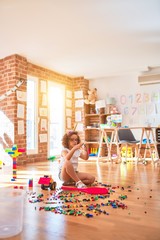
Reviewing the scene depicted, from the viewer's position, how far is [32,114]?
6.10 meters

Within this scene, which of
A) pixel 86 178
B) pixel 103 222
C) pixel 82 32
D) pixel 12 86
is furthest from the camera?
pixel 12 86

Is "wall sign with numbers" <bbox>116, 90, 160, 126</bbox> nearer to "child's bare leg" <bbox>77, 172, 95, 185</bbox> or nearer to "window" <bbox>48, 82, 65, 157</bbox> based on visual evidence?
"window" <bbox>48, 82, 65, 157</bbox>

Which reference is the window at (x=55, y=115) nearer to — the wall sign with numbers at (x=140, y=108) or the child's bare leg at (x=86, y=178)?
the wall sign with numbers at (x=140, y=108)

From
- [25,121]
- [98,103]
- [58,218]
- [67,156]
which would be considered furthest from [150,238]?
[98,103]

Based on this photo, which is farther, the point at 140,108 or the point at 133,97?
the point at 133,97

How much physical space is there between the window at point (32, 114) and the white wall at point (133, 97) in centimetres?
202

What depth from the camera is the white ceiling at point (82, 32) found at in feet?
11.3

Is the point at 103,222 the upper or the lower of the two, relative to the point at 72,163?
lower

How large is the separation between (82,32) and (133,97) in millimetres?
3089

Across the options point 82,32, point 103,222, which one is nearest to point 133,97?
point 82,32

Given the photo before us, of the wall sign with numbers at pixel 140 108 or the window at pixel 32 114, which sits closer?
the window at pixel 32 114

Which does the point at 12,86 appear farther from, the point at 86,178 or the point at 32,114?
the point at 86,178

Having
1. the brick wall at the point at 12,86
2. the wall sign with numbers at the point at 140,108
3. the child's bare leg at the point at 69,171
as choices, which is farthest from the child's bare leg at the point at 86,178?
the wall sign with numbers at the point at 140,108

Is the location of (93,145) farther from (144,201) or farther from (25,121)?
(144,201)
